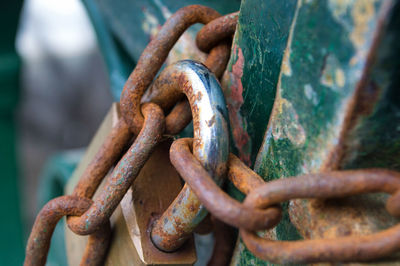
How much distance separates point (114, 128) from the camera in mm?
589

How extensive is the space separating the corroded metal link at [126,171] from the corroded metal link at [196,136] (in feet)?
0.17

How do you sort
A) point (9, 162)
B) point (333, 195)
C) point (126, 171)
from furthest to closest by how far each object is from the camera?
point (9, 162)
point (126, 171)
point (333, 195)

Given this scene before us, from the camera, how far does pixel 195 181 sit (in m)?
0.41

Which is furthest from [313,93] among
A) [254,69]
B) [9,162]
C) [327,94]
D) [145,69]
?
[9,162]

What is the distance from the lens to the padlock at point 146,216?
1.74 ft

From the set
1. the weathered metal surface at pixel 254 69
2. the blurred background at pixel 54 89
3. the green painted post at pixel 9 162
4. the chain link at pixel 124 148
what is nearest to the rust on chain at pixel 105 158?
the chain link at pixel 124 148

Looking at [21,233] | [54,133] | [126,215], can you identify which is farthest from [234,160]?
[54,133]

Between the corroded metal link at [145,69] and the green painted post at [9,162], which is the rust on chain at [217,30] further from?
the green painted post at [9,162]

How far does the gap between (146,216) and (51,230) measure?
0.45 feet

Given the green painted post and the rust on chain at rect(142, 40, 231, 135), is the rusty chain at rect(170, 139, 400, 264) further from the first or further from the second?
the green painted post

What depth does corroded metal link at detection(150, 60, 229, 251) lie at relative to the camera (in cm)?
46

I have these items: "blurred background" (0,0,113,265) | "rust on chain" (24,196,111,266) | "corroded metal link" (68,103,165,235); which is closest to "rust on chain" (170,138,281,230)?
"corroded metal link" (68,103,165,235)

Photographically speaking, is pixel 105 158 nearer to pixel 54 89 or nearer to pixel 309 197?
pixel 309 197

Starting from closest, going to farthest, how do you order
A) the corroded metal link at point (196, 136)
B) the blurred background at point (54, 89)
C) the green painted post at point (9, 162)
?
the corroded metal link at point (196, 136) < the green painted post at point (9, 162) < the blurred background at point (54, 89)
